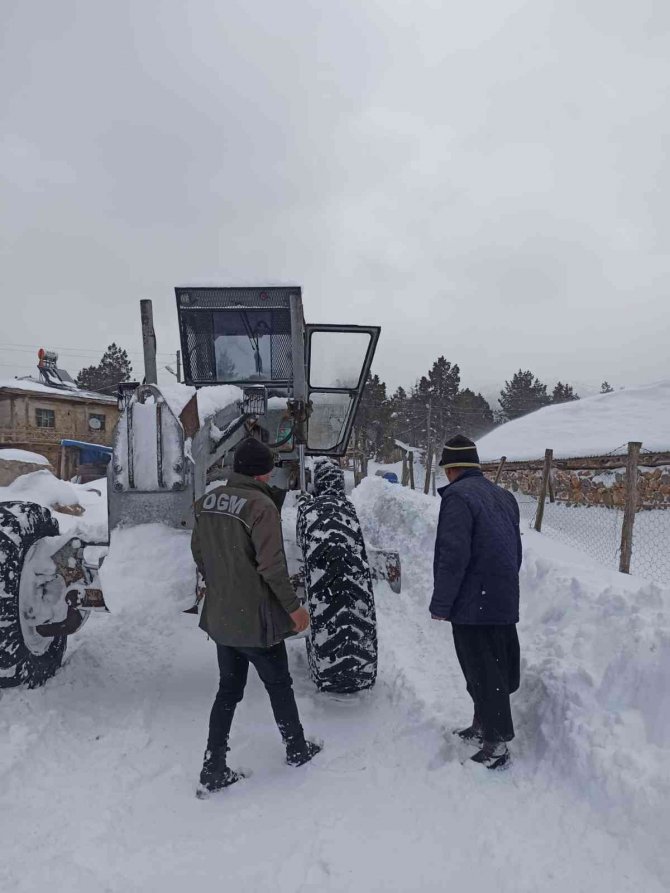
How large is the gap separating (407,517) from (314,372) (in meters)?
3.69

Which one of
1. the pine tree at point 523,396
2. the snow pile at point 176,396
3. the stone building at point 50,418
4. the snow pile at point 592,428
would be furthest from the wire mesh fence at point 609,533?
the pine tree at point 523,396

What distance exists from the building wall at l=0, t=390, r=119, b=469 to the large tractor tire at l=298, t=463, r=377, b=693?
2990 cm

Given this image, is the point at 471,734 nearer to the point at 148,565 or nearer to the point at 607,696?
the point at 607,696

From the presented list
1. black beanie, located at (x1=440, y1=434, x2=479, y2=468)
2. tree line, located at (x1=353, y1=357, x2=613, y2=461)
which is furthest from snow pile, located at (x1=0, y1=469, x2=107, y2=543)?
tree line, located at (x1=353, y1=357, x2=613, y2=461)

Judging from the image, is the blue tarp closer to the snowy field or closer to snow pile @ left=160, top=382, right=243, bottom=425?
snow pile @ left=160, top=382, right=243, bottom=425

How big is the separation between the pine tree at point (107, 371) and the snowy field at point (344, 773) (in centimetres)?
5325

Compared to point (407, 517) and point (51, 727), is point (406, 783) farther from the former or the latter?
point (407, 517)

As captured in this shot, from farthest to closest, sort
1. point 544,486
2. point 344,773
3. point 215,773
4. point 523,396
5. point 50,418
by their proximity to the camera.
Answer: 1. point 523,396
2. point 50,418
3. point 544,486
4. point 344,773
5. point 215,773

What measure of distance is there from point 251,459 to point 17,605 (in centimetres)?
171

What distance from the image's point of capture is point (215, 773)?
9.45 feet

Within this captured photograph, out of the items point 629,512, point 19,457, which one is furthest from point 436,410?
point 629,512

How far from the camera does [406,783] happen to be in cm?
288

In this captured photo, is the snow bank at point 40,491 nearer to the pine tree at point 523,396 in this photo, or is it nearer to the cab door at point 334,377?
the cab door at point 334,377

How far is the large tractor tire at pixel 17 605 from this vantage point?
3289mm
